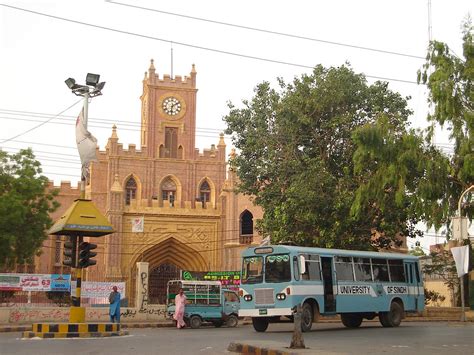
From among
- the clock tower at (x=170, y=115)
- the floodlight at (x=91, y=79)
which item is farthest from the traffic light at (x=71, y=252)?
the clock tower at (x=170, y=115)

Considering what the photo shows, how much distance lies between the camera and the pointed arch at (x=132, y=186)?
47.2 m

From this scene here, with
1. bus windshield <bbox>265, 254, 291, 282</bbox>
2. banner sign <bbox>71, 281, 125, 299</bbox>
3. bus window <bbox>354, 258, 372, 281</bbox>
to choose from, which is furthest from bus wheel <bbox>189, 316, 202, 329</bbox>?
banner sign <bbox>71, 281, 125, 299</bbox>

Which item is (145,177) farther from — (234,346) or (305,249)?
(234,346)

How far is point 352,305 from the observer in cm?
1953

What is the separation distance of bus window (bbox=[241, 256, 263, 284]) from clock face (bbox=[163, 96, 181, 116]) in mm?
32837

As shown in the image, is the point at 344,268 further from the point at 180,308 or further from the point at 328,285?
the point at 180,308

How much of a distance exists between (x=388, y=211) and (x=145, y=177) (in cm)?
2603

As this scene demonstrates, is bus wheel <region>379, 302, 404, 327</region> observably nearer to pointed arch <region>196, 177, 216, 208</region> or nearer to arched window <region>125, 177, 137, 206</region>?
pointed arch <region>196, 177, 216, 208</region>

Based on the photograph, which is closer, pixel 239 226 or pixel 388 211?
pixel 388 211

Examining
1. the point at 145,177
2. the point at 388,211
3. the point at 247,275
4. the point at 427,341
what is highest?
the point at 145,177

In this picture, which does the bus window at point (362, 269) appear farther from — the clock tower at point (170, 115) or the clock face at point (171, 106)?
the clock face at point (171, 106)

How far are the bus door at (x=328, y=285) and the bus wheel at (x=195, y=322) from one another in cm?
567

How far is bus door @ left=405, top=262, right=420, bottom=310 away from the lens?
2197 centimetres

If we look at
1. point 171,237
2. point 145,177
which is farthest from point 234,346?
point 145,177
